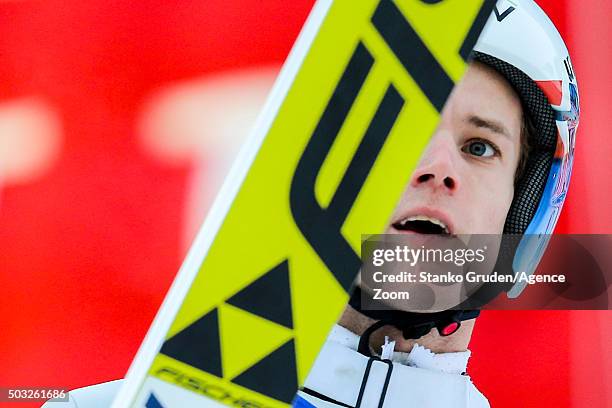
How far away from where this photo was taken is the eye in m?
1.15

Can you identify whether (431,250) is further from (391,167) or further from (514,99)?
(391,167)

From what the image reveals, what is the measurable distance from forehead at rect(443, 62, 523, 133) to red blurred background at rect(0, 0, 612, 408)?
0.35 m

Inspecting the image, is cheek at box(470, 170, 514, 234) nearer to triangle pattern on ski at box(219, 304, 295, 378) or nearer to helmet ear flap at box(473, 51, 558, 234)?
helmet ear flap at box(473, 51, 558, 234)

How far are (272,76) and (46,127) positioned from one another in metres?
0.48

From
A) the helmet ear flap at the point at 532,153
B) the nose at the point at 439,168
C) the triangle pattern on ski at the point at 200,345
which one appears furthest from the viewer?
the helmet ear flap at the point at 532,153

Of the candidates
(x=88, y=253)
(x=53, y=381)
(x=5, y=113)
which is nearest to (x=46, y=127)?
(x=5, y=113)

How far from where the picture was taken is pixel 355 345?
104 cm

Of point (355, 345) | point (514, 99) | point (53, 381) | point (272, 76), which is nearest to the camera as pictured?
point (355, 345)

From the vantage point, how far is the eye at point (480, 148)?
3.78 ft

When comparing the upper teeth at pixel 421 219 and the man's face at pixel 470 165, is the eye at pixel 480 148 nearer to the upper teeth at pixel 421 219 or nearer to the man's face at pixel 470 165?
the man's face at pixel 470 165

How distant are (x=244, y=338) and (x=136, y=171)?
1189 millimetres

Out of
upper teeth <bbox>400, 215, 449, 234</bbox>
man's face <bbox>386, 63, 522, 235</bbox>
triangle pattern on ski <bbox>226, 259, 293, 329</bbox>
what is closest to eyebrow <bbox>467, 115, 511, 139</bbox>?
man's face <bbox>386, 63, 522, 235</bbox>

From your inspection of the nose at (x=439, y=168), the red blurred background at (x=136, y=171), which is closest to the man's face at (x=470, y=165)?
the nose at (x=439, y=168)

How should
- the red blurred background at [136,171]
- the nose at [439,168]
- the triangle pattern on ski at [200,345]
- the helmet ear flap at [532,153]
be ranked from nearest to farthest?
the triangle pattern on ski at [200,345], the nose at [439,168], the helmet ear flap at [532,153], the red blurred background at [136,171]
